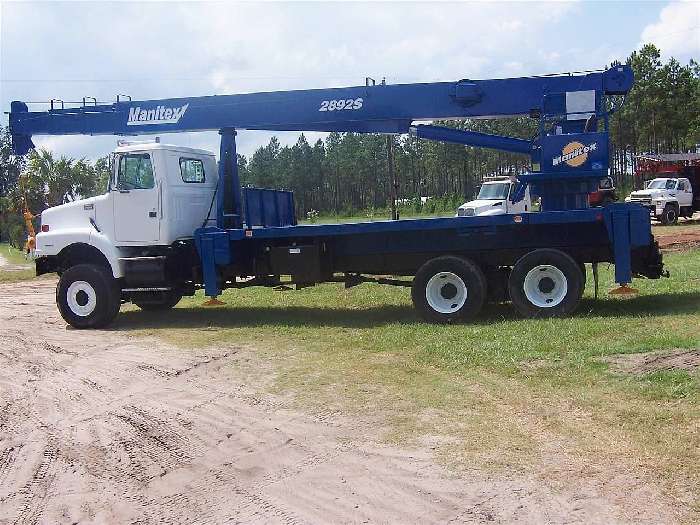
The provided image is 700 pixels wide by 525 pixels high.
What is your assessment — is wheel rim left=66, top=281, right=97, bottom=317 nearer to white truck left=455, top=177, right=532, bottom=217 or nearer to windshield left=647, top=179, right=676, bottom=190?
white truck left=455, top=177, right=532, bottom=217

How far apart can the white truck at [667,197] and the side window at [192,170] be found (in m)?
24.2

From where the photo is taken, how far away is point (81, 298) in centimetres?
1339

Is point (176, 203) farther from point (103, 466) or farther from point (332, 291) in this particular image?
point (103, 466)

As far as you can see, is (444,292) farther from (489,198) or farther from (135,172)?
(489,198)

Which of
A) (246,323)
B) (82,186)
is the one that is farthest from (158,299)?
(82,186)

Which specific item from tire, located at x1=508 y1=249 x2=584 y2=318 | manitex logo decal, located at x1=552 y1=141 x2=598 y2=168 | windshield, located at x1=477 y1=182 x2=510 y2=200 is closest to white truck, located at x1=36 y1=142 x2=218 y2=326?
tire, located at x1=508 y1=249 x2=584 y2=318

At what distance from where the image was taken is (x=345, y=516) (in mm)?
4848

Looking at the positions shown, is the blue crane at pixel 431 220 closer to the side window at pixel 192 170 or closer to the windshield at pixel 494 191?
the side window at pixel 192 170

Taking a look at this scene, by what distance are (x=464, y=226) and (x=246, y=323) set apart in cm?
407

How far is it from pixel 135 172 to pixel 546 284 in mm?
7074

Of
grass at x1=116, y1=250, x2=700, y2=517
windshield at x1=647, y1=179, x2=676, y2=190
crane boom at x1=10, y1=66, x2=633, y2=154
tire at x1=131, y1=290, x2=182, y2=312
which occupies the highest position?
crane boom at x1=10, y1=66, x2=633, y2=154

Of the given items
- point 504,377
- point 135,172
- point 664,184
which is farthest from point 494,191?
point 504,377

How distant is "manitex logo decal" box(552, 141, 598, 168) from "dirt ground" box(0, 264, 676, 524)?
18.9ft

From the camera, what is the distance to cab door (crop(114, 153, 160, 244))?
13078mm
